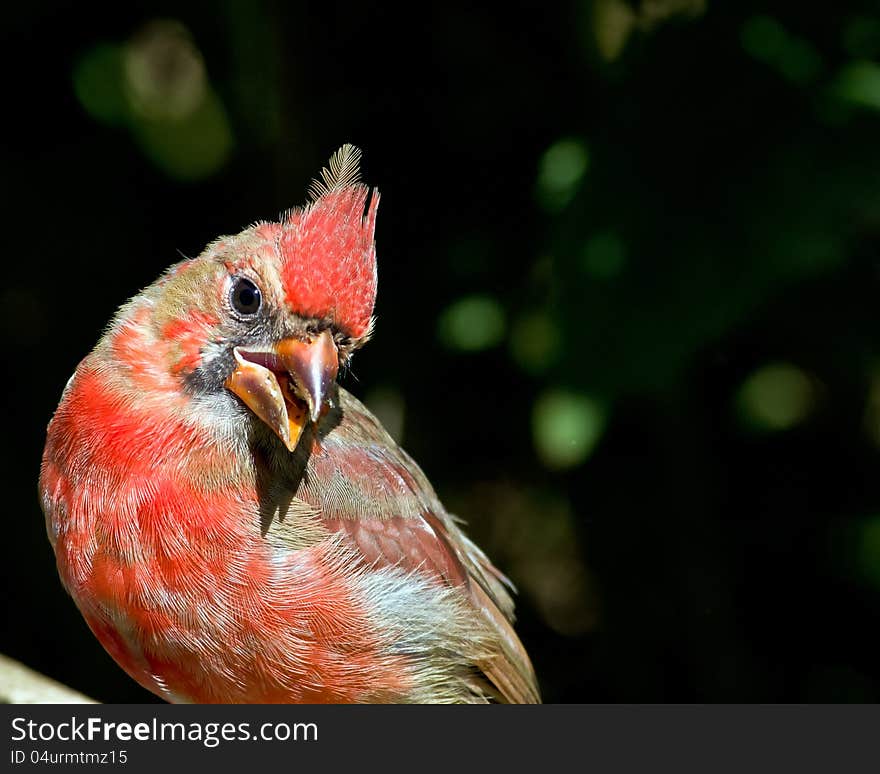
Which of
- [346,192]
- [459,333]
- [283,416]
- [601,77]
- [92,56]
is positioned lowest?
[283,416]

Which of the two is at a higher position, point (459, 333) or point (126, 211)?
point (126, 211)

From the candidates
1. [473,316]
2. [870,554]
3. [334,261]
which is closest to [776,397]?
[870,554]

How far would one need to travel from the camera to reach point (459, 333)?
13.2 ft

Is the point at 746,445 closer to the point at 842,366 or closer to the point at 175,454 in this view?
the point at 842,366

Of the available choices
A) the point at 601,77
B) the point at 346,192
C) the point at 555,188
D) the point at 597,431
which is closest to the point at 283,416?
the point at 346,192

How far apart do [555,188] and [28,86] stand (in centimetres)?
203

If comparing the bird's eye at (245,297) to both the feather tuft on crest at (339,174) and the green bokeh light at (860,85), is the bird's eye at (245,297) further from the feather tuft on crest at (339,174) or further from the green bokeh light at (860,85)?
the green bokeh light at (860,85)

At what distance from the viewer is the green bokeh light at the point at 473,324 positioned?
13.2 feet

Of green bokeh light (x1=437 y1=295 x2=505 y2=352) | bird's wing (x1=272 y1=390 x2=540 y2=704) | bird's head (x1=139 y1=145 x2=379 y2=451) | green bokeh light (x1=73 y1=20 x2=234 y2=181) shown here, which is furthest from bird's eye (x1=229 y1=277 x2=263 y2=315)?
green bokeh light (x1=73 y1=20 x2=234 y2=181)

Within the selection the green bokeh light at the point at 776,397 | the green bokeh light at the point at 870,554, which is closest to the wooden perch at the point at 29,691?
the green bokeh light at the point at 776,397

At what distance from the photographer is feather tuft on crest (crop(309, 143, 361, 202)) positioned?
115 inches

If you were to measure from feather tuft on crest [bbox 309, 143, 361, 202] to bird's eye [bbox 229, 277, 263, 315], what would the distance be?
277mm

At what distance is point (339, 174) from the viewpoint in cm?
296

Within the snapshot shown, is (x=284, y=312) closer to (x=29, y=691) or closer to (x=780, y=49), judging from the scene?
(x=29, y=691)
